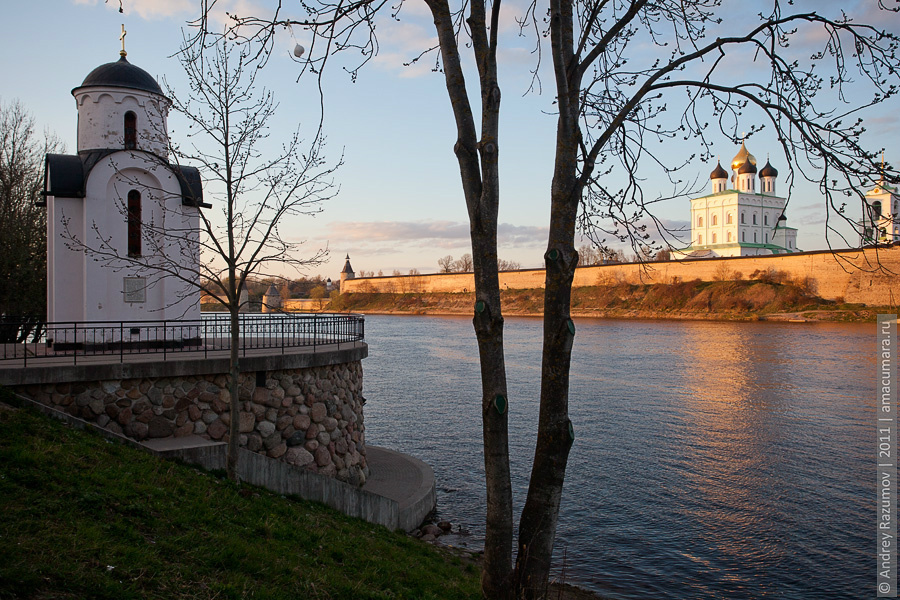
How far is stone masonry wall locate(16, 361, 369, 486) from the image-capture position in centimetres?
859

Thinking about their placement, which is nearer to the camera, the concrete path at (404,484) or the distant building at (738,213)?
the concrete path at (404,484)

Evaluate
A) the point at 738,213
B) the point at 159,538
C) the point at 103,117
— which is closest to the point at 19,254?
the point at 103,117

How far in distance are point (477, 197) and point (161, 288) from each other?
10509 mm

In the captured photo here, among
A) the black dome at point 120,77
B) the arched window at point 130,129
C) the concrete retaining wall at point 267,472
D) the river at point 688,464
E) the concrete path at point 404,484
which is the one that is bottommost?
the river at point 688,464

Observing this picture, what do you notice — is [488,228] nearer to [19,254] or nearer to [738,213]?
[19,254]

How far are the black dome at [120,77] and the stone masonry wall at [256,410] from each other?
7726 millimetres

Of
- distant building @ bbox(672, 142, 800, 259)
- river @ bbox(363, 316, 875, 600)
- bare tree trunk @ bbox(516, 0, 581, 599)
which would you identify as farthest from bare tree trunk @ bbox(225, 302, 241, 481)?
distant building @ bbox(672, 142, 800, 259)

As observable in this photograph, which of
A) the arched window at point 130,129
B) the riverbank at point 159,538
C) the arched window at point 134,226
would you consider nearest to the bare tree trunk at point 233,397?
the riverbank at point 159,538

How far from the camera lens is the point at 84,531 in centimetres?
464

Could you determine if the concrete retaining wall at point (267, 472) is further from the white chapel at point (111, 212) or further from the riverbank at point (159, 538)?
the white chapel at point (111, 212)

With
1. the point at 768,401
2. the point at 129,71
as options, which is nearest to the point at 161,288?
the point at 129,71

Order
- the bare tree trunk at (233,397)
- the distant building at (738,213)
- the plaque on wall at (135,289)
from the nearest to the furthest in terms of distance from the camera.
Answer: the bare tree trunk at (233,397) < the plaque on wall at (135,289) < the distant building at (738,213)

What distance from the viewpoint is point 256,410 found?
9922mm

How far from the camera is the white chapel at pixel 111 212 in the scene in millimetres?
12578
